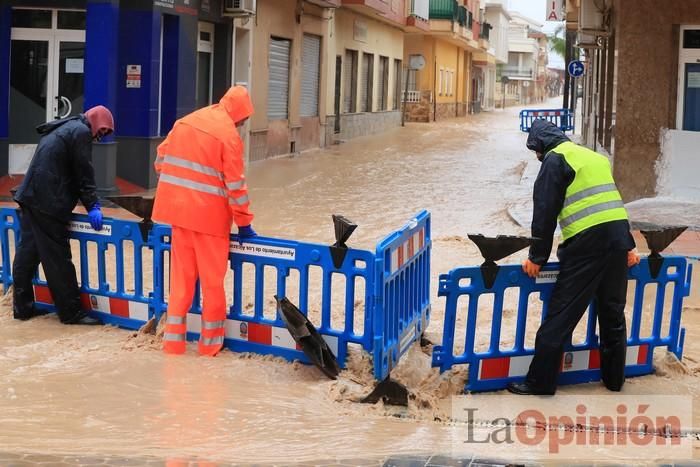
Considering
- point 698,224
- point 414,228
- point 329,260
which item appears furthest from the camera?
point 698,224

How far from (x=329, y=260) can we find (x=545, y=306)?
52.8 inches

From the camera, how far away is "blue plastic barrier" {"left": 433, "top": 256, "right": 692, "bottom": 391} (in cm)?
635

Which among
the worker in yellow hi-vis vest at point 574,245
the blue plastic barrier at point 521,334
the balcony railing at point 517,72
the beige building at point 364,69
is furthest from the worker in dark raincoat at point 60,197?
the balcony railing at point 517,72

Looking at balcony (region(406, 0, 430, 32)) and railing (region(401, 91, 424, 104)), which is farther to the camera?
railing (region(401, 91, 424, 104))

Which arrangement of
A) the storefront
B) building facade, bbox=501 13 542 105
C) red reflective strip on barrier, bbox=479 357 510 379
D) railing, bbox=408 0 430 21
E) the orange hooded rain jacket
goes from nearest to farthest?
1. red reflective strip on barrier, bbox=479 357 510 379
2. the orange hooded rain jacket
3. the storefront
4. railing, bbox=408 0 430 21
5. building facade, bbox=501 13 542 105

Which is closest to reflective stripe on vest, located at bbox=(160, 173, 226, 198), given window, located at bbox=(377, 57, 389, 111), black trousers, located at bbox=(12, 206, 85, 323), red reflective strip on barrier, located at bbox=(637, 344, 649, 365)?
black trousers, located at bbox=(12, 206, 85, 323)

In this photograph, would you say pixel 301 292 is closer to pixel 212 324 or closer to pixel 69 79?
pixel 212 324

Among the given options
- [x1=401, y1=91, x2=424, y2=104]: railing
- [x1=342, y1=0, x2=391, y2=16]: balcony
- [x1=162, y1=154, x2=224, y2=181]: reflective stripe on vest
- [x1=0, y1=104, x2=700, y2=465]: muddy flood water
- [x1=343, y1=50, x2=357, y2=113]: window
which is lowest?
[x1=0, y1=104, x2=700, y2=465]: muddy flood water

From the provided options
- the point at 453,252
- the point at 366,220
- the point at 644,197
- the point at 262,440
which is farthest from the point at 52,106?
the point at 262,440

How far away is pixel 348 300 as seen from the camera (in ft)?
21.4

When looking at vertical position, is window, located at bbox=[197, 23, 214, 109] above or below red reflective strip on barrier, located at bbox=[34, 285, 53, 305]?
above

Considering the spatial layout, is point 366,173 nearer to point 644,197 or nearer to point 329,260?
point 644,197

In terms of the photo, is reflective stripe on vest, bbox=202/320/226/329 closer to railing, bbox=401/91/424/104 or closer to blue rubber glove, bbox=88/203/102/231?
blue rubber glove, bbox=88/203/102/231

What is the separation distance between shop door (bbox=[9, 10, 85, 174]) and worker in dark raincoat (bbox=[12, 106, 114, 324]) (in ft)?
26.2
